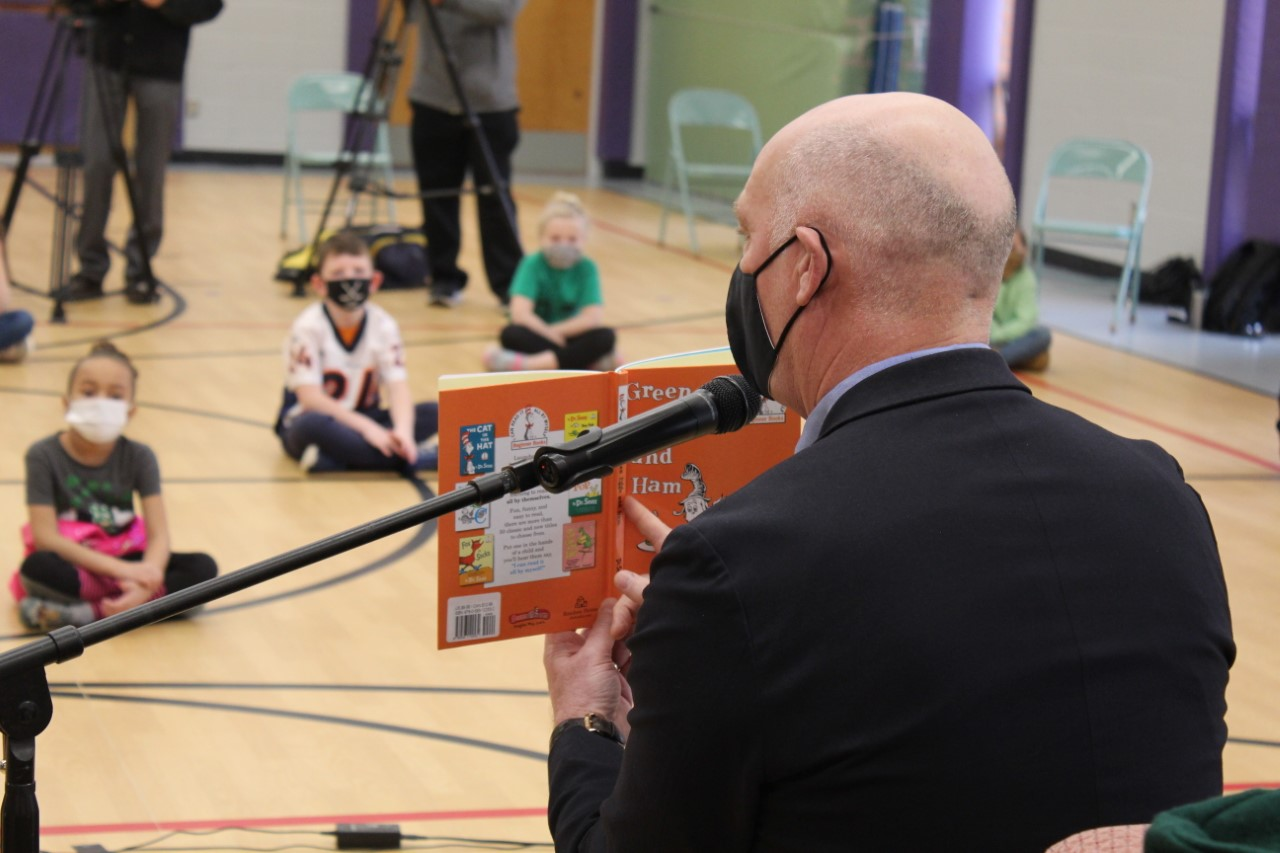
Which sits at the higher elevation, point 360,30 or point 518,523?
point 360,30

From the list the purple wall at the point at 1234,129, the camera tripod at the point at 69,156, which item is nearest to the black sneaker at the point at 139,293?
the camera tripod at the point at 69,156

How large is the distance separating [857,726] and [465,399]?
637 millimetres

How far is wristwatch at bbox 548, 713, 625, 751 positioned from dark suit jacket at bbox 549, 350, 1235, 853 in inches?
11.9

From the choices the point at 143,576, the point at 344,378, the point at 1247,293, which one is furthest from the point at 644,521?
the point at 1247,293

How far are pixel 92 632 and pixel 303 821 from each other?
1441 mm

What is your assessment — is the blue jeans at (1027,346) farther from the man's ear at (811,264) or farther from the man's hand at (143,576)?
the man's ear at (811,264)

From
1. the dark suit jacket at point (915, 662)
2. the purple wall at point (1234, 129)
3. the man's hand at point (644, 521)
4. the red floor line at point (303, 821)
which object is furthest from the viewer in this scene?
the purple wall at point (1234, 129)

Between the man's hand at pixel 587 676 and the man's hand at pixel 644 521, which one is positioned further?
the man's hand at pixel 644 521

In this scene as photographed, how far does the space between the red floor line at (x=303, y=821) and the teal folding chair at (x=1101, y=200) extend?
5.37m

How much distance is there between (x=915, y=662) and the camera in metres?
1.15

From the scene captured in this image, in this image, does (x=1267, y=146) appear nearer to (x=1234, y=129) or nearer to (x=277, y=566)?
(x=1234, y=129)

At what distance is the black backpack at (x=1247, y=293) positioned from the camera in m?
7.41

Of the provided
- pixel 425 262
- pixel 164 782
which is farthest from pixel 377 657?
pixel 425 262

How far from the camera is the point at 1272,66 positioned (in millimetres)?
7258
